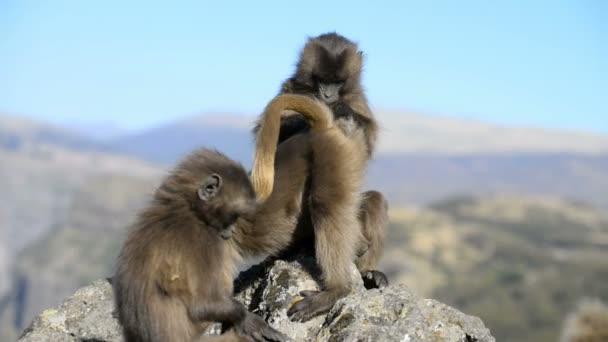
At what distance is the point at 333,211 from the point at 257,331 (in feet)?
5.38

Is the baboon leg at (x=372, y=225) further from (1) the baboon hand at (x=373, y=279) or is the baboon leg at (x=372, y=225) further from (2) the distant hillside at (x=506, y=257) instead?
(2) the distant hillside at (x=506, y=257)

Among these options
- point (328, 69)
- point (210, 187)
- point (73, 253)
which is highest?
point (328, 69)

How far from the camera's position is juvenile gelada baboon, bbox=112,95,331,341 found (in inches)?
275

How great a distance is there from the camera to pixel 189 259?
7078mm

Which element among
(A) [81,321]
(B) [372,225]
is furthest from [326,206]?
(A) [81,321]

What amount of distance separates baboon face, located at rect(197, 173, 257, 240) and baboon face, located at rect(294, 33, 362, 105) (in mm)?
2467

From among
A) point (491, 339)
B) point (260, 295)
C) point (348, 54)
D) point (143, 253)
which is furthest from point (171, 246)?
point (348, 54)

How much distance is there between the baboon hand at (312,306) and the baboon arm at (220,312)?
95 centimetres

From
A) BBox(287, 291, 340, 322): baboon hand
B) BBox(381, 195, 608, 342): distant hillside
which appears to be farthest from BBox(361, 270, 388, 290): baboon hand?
BBox(381, 195, 608, 342): distant hillside

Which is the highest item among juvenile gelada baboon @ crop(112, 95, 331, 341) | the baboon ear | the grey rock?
the baboon ear

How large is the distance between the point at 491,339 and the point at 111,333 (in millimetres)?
3524

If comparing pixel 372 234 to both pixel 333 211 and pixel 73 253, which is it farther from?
pixel 73 253

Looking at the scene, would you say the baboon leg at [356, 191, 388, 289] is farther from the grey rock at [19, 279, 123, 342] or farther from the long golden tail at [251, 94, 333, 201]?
the grey rock at [19, 279, 123, 342]

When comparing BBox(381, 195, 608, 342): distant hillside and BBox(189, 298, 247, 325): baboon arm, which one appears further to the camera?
BBox(381, 195, 608, 342): distant hillside
